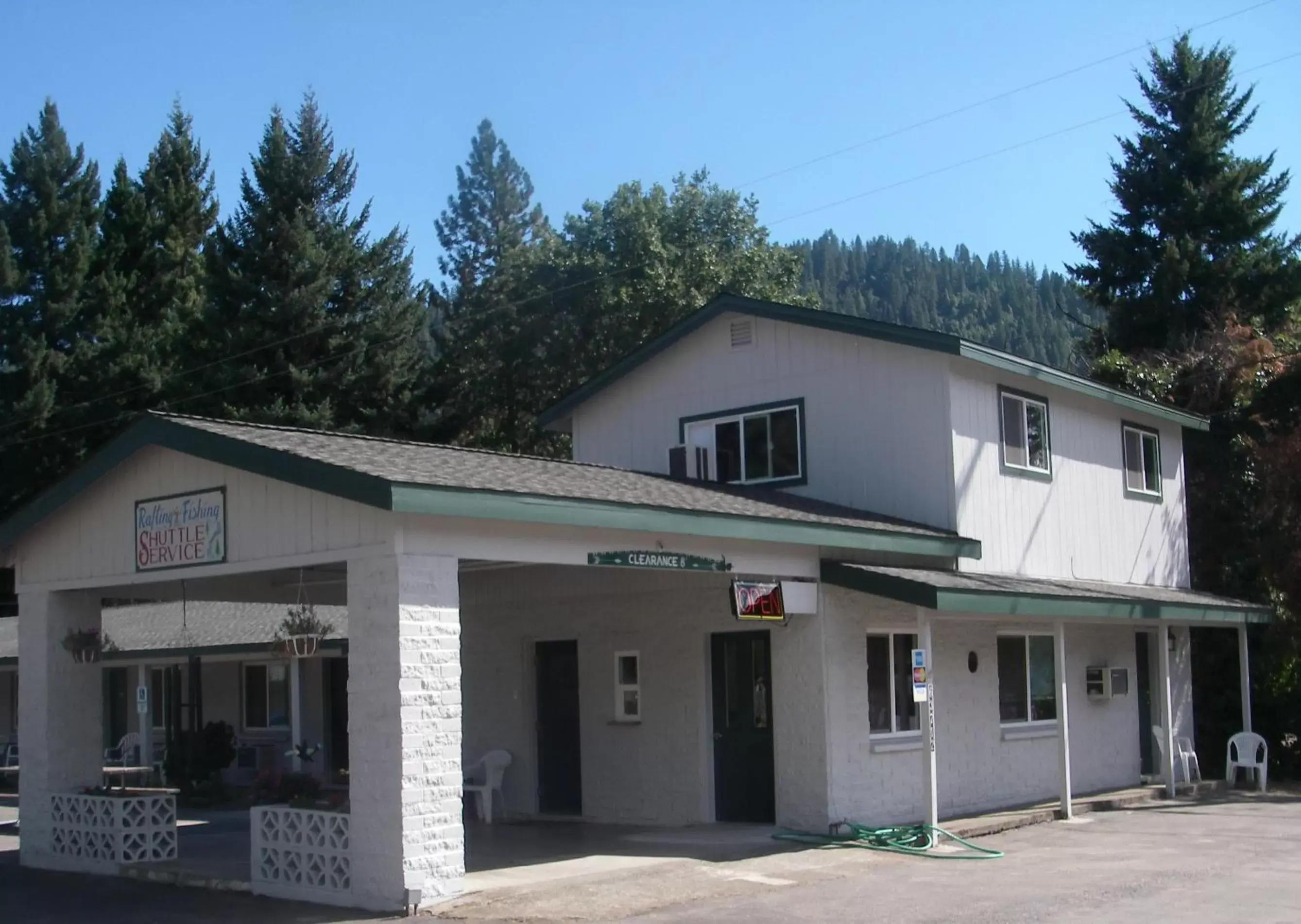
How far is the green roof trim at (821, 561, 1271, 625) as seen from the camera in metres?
15.0

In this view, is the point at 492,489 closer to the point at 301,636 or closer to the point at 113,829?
the point at 301,636

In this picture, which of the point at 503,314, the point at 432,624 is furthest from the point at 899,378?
the point at 503,314

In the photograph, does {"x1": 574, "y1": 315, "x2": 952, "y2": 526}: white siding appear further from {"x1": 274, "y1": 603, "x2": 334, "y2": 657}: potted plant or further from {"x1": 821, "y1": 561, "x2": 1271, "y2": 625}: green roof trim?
{"x1": 274, "y1": 603, "x2": 334, "y2": 657}: potted plant

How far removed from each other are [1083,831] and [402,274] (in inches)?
1083

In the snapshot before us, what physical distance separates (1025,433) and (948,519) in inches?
94.1

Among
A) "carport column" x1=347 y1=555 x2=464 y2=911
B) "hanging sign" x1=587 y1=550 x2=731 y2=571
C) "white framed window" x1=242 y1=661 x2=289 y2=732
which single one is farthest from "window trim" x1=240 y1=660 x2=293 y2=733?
"carport column" x1=347 y1=555 x2=464 y2=911

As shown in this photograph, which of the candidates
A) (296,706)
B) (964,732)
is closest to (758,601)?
(964,732)

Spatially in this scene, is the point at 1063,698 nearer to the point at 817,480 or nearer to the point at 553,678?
the point at 817,480

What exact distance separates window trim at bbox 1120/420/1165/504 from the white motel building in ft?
0.23

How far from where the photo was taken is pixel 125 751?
27.6 metres

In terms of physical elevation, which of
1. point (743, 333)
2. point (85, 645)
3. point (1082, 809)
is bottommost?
point (1082, 809)

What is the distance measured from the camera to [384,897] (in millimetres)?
11211

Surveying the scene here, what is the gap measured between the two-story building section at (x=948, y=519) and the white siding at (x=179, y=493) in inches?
230

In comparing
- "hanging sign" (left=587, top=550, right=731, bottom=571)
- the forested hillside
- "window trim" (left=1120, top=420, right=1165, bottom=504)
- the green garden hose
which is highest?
the forested hillside
